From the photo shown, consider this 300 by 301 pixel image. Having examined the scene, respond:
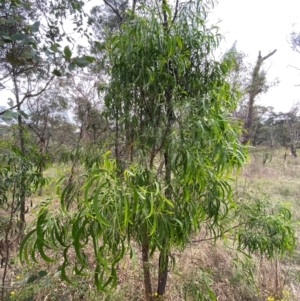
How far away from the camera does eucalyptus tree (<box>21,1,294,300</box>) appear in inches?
35.0

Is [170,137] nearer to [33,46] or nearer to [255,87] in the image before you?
[33,46]

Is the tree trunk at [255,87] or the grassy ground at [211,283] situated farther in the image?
the tree trunk at [255,87]

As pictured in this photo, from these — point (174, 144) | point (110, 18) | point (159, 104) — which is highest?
→ point (110, 18)

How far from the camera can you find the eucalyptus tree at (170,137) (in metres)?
0.89

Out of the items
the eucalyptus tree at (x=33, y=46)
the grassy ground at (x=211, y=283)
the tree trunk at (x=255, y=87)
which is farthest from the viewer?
the tree trunk at (x=255, y=87)

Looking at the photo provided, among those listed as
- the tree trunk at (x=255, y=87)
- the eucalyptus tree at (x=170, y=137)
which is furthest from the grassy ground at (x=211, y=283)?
the tree trunk at (x=255, y=87)

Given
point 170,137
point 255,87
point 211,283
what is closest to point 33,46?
point 170,137

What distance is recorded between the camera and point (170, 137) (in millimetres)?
1051

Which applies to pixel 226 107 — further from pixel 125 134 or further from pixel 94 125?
pixel 94 125

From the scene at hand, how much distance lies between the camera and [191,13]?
1.15m

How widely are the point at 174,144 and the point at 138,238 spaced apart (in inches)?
17.8

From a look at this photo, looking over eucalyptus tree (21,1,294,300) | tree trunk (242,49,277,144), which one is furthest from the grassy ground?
tree trunk (242,49,277,144)

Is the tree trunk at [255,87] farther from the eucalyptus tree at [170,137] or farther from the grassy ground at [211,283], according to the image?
the eucalyptus tree at [170,137]

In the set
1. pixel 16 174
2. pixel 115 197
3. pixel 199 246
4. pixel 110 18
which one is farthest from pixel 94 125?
pixel 115 197
